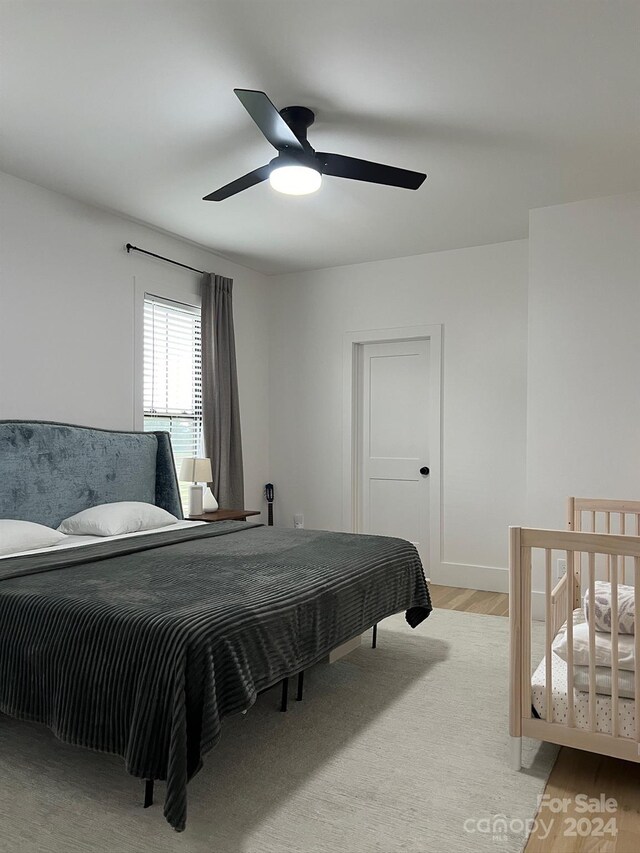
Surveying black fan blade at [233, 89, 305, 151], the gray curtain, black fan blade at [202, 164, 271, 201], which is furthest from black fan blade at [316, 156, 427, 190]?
the gray curtain

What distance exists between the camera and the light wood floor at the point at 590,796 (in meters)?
1.85

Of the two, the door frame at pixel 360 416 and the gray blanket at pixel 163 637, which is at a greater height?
the door frame at pixel 360 416

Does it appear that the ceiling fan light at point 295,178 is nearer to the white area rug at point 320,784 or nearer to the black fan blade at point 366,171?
the black fan blade at point 366,171

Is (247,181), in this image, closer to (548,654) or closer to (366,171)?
(366,171)

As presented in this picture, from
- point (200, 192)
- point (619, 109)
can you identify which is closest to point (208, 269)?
point (200, 192)

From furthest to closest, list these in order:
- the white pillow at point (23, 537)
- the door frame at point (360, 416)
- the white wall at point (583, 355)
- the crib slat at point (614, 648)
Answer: the door frame at point (360, 416)
the white wall at point (583, 355)
the white pillow at point (23, 537)
the crib slat at point (614, 648)

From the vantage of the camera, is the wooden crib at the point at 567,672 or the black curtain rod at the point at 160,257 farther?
the black curtain rod at the point at 160,257

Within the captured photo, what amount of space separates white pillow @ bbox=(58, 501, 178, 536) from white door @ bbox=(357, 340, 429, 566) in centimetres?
232

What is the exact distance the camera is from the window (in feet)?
15.5

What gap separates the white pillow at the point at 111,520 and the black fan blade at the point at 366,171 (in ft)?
7.11

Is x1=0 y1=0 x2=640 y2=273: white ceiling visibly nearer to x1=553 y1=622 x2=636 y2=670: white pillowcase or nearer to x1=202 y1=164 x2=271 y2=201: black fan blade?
x1=202 y1=164 x2=271 y2=201: black fan blade

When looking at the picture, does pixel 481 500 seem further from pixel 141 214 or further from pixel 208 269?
pixel 141 214

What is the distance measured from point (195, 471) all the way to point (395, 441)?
181 cm

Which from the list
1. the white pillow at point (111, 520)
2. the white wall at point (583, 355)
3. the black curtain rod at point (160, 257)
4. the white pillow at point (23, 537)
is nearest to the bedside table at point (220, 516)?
the white pillow at point (111, 520)
